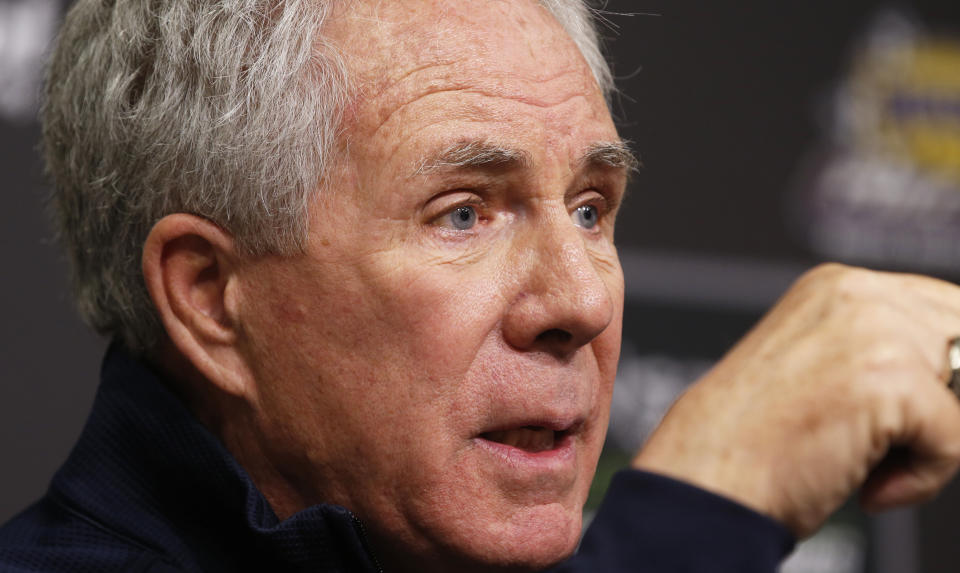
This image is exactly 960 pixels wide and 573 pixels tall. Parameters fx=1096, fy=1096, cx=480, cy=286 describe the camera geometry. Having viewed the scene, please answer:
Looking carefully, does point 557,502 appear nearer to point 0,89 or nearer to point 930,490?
point 930,490

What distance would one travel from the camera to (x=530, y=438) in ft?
3.35

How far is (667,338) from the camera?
89.5 inches

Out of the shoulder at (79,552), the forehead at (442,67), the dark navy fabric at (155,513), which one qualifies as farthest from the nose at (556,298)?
the shoulder at (79,552)

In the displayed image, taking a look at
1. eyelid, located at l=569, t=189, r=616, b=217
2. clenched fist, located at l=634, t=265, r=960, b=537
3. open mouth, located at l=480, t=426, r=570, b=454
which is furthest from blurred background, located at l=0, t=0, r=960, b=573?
clenched fist, located at l=634, t=265, r=960, b=537

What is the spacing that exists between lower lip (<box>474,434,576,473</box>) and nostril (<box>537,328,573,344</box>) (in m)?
0.10

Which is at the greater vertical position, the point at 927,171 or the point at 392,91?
the point at 392,91

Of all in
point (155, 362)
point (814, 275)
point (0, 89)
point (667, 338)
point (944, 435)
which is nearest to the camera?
point (944, 435)

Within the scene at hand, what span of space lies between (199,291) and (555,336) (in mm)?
352

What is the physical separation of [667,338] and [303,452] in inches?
53.7

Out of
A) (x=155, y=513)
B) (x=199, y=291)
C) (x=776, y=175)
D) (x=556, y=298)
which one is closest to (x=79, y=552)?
(x=155, y=513)

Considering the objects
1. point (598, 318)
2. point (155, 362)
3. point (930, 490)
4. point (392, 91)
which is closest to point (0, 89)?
point (155, 362)

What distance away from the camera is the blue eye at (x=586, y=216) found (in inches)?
44.3

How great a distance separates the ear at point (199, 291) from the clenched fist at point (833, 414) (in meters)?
0.46

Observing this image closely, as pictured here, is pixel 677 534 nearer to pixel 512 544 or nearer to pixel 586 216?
pixel 512 544
